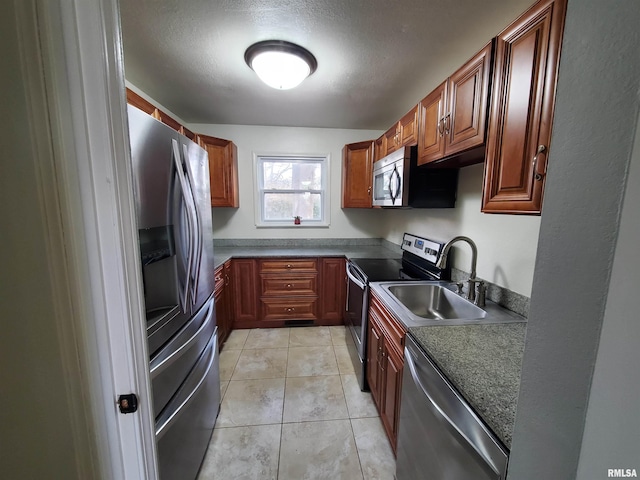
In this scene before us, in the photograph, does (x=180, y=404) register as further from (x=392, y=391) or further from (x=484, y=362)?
(x=484, y=362)

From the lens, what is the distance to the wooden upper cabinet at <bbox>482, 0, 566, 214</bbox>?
797 mm

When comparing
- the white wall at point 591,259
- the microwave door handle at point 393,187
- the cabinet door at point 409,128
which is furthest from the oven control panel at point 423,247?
the white wall at point 591,259

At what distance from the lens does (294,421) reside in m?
1.67

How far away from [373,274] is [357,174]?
1499 mm

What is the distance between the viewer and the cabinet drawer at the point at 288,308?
2902mm

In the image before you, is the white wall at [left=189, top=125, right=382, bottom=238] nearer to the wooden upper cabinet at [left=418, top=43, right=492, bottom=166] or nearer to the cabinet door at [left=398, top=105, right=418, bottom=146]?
the cabinet door at [left=398, top=105, right=418, bottom=146]

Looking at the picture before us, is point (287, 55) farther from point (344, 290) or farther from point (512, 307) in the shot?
point (344, 290)

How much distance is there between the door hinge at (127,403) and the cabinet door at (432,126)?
5.68ft

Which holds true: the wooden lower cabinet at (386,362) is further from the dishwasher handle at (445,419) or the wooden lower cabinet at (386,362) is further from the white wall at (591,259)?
the white wall at (591,259)

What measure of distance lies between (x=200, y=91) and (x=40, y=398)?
2.39 m

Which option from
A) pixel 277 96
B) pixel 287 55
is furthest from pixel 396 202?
pixel 277 96

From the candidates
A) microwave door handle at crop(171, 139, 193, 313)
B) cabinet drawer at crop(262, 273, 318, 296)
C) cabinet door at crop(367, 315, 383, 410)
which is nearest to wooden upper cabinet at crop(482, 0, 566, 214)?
cabinet door at crop(367, 315, 383, 410)

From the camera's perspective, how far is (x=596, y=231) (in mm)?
337

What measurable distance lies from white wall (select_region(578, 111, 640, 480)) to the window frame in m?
3.08
